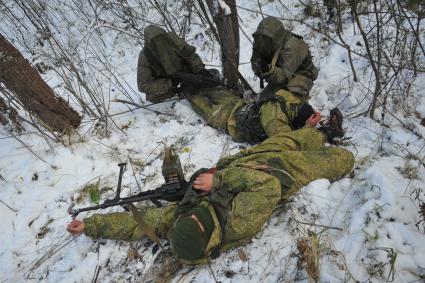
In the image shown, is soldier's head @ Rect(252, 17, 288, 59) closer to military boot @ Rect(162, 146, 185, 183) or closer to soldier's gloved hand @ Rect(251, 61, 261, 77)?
soldier's gloved hand @ Rect(251, 61, 261, 77)

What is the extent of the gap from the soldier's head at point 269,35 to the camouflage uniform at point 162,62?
2.46ft

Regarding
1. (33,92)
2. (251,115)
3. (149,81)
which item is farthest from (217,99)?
(33,92)

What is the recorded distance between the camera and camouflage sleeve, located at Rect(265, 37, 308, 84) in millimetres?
3270

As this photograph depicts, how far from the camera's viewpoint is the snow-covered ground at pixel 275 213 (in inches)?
81.4

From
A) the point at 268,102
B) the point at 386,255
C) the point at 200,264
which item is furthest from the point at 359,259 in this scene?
the point at 268,102

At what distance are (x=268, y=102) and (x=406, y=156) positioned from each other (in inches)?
46.6

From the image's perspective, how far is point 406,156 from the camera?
2.63 meters

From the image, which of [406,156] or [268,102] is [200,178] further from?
[406,156]

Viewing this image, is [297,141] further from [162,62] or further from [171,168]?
[162,62]

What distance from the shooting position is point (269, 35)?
3.24m

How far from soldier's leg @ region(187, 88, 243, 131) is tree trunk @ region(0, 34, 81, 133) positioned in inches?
50.6

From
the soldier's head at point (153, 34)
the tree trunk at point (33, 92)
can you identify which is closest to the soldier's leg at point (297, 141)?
the soldier's head at point (153, 34)

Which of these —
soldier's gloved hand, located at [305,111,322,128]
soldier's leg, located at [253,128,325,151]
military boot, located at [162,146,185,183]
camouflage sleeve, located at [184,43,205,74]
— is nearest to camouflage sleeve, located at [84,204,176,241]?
military boot, located at [162,146,185,183]

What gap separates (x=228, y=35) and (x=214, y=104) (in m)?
0.69
